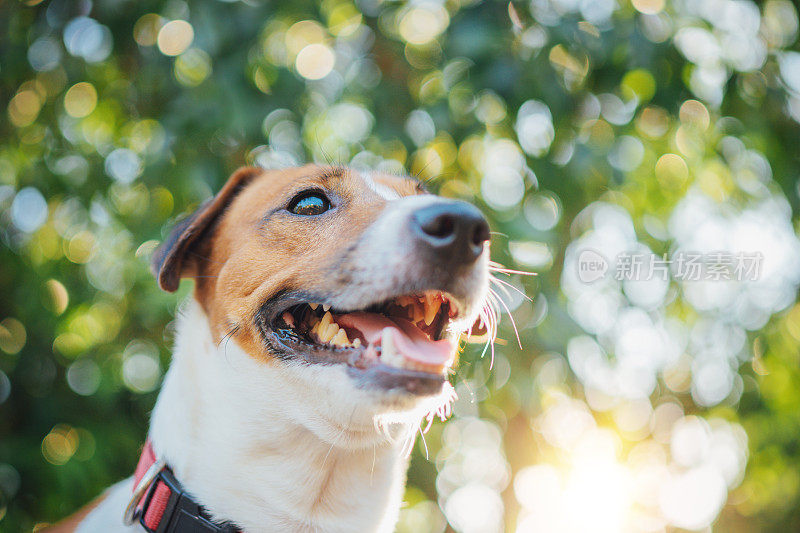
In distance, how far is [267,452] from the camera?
191cm

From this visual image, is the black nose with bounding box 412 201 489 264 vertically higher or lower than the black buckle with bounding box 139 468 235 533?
higher

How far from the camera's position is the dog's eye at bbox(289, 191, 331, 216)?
213 centimetres

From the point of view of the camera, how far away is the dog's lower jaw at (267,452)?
186cm

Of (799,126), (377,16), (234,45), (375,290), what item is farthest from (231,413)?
(799,126)

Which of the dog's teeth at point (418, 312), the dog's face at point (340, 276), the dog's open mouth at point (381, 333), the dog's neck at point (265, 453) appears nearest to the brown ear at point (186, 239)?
the dog's face at point (340, 276)

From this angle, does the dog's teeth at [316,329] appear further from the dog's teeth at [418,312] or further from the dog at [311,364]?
the dog's teeth at [418,312]

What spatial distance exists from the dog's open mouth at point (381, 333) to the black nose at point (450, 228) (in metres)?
0.17

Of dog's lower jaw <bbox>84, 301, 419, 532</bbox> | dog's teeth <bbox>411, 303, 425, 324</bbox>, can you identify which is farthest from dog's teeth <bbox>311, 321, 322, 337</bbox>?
dog's teeth <bbox>411, 303, 425, 324</bbox>

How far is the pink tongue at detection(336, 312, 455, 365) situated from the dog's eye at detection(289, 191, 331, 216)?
0.46 meters

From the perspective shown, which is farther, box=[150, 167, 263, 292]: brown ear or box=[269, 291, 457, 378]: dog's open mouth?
box=[150, 167, 263, 292]: brown ear

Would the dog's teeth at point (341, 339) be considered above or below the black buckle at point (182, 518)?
above

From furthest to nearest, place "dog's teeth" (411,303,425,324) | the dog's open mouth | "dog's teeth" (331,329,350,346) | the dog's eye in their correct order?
the dog's eye < "dog's teeth" (411,303,425,324) < "dog's teeth" (331,329,350,346) < the dog's open mouth

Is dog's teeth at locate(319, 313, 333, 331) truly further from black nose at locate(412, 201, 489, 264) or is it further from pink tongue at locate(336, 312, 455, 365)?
black nose at locate(412, 201, 489, 264)

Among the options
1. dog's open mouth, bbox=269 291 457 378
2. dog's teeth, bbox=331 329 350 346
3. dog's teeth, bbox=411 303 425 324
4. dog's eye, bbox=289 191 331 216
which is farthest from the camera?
dog's eye, bbox=289 191 331 216
